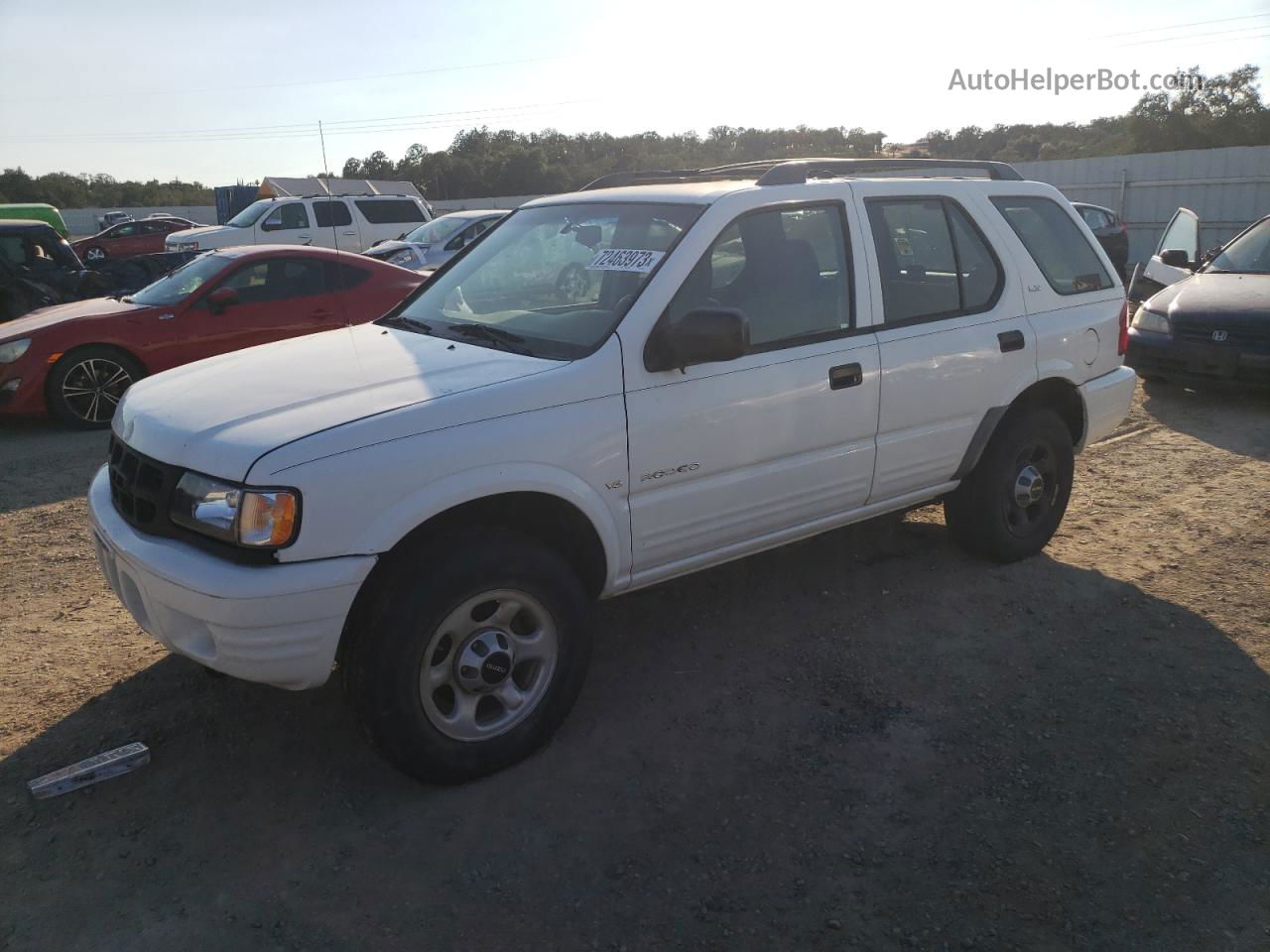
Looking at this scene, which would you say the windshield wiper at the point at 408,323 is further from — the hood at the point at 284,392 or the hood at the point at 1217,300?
the hood at the point at 1217,300

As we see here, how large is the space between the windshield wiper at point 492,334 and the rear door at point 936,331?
1.53m

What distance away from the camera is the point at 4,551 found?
17.9 feet

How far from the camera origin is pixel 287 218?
754 inches

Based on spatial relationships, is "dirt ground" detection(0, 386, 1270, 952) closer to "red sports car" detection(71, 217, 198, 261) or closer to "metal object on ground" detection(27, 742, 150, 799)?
"metal object on ground" detection(27, 742, 150, 799)

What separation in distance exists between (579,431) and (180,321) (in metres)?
6.35

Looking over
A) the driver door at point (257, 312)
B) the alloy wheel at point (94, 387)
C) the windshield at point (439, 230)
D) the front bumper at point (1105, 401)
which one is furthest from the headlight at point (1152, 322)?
the windshield at point (439, 230)

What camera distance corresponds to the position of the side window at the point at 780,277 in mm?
3857

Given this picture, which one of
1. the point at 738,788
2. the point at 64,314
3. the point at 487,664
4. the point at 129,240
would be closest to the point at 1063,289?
the point at 738,788

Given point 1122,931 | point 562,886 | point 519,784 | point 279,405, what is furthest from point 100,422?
point 1122,931

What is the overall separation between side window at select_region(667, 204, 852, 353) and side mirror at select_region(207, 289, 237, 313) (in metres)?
6.04

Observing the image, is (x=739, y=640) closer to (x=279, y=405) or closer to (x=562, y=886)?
(x=562, y=886)

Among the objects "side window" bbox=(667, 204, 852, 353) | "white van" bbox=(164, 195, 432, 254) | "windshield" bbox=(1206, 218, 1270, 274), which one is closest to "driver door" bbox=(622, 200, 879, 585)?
"side window" bbox=(667, 204, 852, 353)

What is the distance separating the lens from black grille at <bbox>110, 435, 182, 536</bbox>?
3.18 metres

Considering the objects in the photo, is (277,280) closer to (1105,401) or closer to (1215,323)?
(1105,401)
